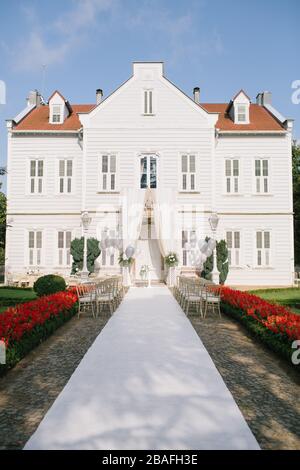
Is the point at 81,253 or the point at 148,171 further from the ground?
the point at 148,171

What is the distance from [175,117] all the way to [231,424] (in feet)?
63.5

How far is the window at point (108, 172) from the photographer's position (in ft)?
69.3

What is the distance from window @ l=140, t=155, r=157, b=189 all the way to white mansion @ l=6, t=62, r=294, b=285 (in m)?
0.06

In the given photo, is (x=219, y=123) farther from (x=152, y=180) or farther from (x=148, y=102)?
(x=152, y=180)

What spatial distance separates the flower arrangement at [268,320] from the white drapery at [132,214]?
924 cm

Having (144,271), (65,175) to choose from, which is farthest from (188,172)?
(65,175)

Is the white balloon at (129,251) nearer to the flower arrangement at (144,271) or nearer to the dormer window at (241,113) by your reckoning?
the flower arrangement at (144,271)

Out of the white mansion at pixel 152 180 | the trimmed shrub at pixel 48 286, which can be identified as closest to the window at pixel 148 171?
the white mansion at pixel 152 180

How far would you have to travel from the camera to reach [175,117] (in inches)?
830

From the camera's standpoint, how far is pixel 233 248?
21.7m

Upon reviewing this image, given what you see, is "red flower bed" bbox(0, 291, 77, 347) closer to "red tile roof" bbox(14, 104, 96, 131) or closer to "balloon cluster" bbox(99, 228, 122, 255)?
"balloon cluster" bbox(99, 228, 122, 255)

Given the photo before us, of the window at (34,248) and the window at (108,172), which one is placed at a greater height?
the window at (108,172)

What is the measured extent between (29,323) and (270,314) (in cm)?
517

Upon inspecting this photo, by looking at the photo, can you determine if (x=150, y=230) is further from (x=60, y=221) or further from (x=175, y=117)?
(x=175, y=117)
